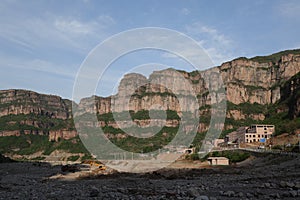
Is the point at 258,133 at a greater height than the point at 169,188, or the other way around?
the point at 258,133

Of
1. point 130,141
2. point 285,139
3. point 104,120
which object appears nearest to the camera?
point 285,139

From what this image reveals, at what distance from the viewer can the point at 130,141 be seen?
159 metres

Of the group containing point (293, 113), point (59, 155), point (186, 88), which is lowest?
point (59, 155)

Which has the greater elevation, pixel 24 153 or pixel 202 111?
pixel 202 111

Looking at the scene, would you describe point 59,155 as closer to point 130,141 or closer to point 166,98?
point 130,141

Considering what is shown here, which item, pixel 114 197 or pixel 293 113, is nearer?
pixel 114 197

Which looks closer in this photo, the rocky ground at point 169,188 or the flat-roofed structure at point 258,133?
the rocky ground at point 169,188

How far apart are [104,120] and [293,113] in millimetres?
98410

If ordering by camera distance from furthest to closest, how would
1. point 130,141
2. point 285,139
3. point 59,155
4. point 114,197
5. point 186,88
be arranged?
point 59,155 < point 130,141 < point 186,88 < point 285,139 < point 114,197

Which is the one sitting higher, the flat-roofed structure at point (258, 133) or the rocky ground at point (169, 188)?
the flat-roofed structure at point (258, 133)

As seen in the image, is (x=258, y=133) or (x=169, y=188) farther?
(x=258, y=133)

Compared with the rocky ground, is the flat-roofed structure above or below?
above

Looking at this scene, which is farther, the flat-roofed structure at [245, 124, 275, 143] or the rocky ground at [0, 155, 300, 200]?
the flat-roofed structure at [245, 124, 275, 143]

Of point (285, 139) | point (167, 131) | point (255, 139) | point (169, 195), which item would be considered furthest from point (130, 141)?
point (169, 195)
